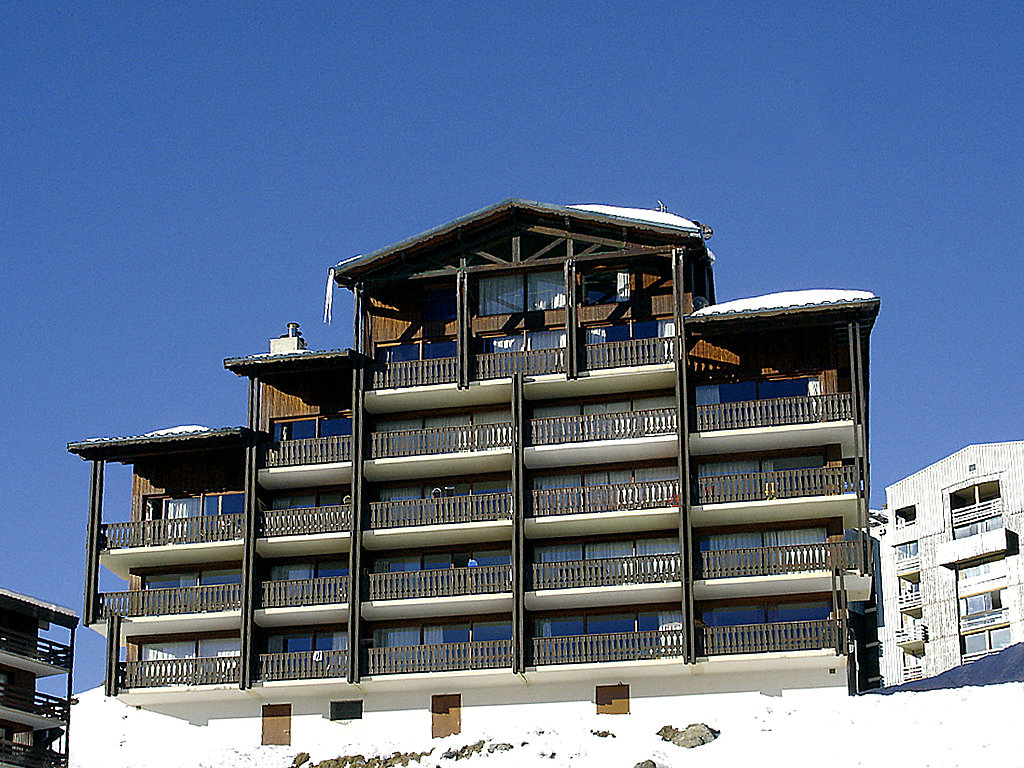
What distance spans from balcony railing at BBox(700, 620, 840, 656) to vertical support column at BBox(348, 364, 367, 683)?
12.4m

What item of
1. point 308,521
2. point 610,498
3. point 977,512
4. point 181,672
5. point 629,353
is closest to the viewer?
point 610,498

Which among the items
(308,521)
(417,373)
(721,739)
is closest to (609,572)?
(721,739)

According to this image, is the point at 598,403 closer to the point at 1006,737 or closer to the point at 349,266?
the point at 349,266

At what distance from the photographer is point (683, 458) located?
6097cm

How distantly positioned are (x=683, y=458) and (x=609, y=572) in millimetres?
4842

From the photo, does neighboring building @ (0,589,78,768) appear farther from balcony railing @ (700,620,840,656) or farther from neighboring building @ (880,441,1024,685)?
neighboring building @ (880,441,1024,685)

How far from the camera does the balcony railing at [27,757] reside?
58.6m

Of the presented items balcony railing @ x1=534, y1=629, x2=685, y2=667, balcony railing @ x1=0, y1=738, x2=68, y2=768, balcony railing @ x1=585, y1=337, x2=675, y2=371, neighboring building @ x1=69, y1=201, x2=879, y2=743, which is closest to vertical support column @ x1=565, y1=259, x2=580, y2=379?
neighboring building @ x1=69, y1=201, x2=879, y2=743

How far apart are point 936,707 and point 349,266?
28.6m

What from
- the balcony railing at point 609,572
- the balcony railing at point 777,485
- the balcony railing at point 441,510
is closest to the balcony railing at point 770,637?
the balcony railing at point 609,572

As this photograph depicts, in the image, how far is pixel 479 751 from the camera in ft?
185

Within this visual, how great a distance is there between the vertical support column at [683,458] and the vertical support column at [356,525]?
11694 millimetres

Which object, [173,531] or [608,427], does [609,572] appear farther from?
[173,531]

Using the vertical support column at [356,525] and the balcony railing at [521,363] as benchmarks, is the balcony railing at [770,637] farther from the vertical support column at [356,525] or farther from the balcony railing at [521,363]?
the vertical support column at [356,525]
